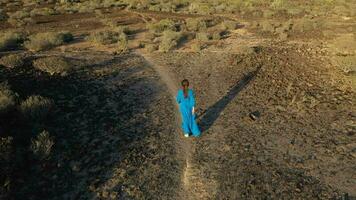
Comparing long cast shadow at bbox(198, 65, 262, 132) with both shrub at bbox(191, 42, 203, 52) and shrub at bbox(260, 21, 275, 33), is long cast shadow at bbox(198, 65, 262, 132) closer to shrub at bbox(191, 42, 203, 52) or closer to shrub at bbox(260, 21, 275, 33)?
shrub at bbox(191, 42, 203, 52)

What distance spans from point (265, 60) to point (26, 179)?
11833mm

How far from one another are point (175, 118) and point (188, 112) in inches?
60.6

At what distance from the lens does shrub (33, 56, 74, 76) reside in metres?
13.3

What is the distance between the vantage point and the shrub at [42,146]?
26.2ft

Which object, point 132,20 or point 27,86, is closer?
point 27,86

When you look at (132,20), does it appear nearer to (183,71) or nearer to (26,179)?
(183,71)

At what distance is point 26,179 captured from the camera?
7449mm

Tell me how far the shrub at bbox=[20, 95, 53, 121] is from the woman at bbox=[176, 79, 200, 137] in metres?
3.89

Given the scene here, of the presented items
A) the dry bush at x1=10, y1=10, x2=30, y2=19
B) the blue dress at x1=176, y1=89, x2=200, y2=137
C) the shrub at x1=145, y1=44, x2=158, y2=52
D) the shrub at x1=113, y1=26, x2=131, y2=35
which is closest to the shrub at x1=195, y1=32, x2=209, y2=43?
the shrub at x1=145, y1=44, x2=158, y2=52

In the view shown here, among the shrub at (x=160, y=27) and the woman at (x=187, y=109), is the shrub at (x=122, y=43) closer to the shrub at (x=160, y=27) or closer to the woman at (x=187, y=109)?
the shrub at (x=160, y=27)

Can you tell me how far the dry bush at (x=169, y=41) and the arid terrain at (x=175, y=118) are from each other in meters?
0.12

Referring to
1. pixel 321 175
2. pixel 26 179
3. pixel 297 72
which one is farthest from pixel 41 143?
pixel 297 72

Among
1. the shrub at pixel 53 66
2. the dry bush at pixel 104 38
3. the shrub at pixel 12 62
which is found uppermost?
the shrub at pixel 12 62

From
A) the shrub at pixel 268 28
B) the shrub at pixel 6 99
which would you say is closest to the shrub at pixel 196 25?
the shrub at pixel 268 28
